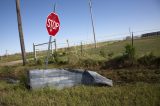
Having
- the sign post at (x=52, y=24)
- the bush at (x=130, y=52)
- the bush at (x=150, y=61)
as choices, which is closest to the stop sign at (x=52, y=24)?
the sign post at (x=52, y=24)

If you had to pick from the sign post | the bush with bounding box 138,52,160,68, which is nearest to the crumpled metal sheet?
the sign post

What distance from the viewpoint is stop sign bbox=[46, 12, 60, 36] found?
296 inches

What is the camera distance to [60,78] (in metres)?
8.20

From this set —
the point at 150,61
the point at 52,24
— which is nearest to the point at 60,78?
the point at 52,24

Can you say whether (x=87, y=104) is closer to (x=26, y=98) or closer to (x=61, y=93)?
(x=61, y=93)

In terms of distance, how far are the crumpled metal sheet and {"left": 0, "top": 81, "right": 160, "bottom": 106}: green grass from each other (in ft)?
1.57

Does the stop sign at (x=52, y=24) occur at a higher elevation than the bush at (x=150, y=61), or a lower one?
higher

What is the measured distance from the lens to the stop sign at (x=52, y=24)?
7527 mm

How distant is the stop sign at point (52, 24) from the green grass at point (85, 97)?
1.83 metres

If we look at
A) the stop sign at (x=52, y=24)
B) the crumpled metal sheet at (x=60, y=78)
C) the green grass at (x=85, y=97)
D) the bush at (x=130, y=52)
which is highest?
the stop sign at (x=52, y=24)

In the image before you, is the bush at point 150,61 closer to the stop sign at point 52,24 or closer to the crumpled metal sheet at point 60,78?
the crumpled metal sheet at point 60,78

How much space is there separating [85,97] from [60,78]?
6.38ft

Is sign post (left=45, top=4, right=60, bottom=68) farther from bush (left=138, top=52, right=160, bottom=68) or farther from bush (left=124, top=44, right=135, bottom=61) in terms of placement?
bush (left=124, top=44, right=135, bottom=61)

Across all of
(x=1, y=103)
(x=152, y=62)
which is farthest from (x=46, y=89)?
(x=152, y=62)
